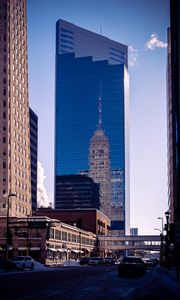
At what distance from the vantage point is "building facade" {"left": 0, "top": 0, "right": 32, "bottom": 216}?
146 m

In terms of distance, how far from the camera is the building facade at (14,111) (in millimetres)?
145875

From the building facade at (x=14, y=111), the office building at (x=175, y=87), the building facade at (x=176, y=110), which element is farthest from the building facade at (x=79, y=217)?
the building facade at (x=176, y=110)

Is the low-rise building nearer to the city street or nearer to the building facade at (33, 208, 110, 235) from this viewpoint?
the building facade at (33, 208, 110, 235)

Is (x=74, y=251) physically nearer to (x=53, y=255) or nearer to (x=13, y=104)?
(x=53, y=255)

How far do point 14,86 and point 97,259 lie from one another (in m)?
74.2

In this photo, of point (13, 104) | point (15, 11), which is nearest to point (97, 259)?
point (13, 104)

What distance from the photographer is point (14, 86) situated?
155250 mm

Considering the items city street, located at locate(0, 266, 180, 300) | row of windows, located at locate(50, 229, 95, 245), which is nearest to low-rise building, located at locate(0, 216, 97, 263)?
row of windows, located at locate(50, 229, 95, 245)

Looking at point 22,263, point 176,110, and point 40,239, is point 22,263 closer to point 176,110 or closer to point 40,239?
point 176,110

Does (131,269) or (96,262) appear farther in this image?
(96,262)

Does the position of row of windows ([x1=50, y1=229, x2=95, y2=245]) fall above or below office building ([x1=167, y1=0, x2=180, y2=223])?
below

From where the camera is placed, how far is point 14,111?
15300 centimetres

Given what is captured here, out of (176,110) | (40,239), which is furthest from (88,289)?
(40,239)

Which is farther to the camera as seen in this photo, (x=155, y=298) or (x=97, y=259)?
(x=97, y=259)
